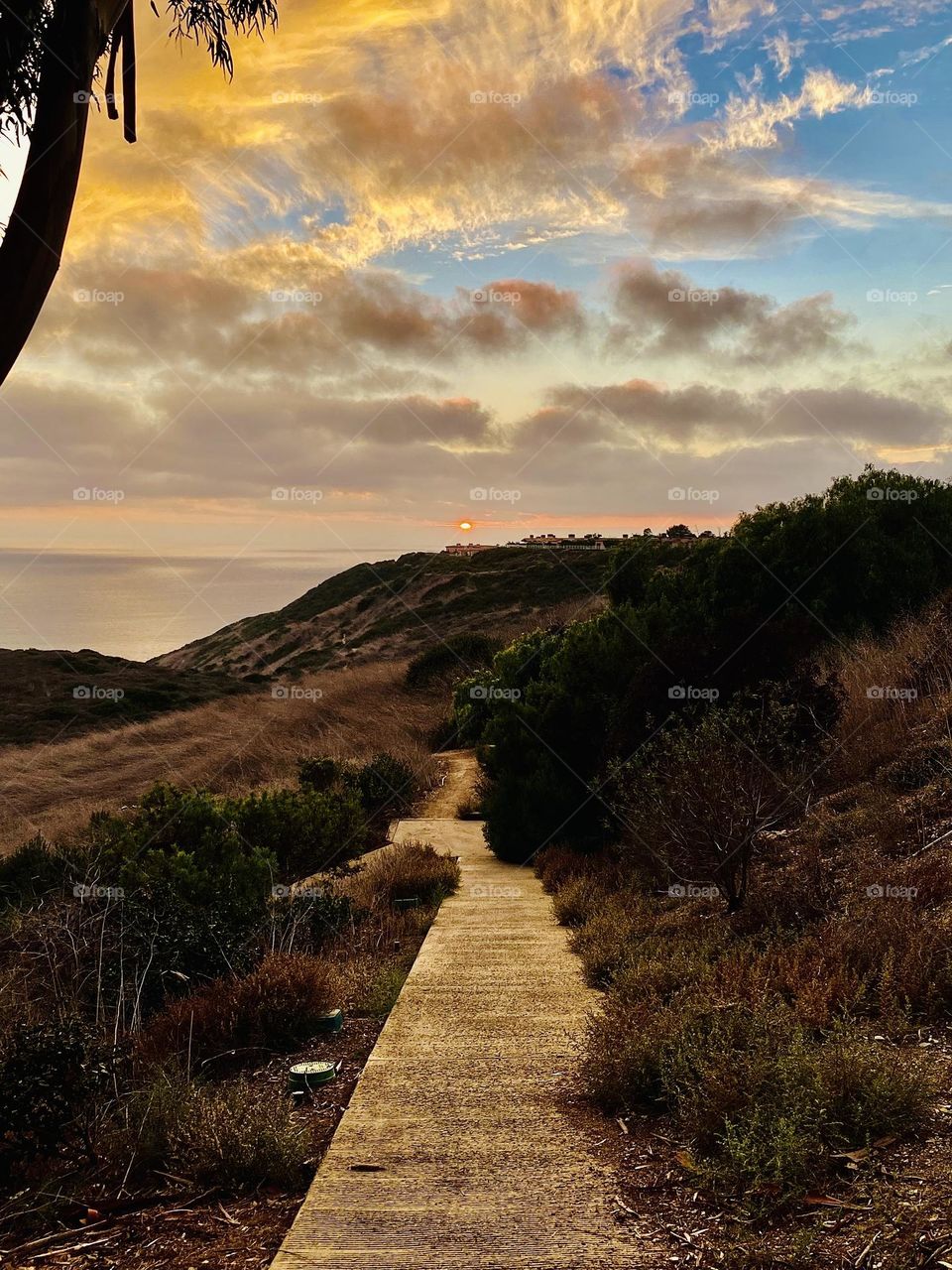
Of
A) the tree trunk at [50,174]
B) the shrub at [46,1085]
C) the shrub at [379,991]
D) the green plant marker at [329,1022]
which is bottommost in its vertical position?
the shrub at [379,991]

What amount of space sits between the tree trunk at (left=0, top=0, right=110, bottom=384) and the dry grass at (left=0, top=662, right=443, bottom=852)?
44.2 feet

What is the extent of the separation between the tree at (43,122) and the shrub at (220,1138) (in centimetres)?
313

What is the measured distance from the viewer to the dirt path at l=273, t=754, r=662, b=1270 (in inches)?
128

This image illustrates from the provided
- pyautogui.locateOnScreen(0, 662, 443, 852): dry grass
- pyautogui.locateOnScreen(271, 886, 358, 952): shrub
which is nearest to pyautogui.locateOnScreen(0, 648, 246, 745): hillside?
pyautogui.locateOnScreen(0, 662, 443, 852): dry grass

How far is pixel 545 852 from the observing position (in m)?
11.5

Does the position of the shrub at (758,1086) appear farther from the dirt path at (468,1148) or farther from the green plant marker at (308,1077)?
the green plant marker at (308,1077)

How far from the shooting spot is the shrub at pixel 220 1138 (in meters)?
3.99

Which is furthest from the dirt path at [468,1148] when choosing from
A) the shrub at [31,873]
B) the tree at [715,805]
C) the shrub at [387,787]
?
the shrub at [387,787]

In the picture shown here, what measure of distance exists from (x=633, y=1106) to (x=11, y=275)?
14.5ft

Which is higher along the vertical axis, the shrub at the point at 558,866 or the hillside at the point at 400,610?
the hillside at the point at 400,610

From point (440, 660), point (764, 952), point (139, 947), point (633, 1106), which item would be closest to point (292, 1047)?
point (139, 947)

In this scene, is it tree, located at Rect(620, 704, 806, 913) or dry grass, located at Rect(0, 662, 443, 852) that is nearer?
tree, located at Rect(620, 704, 806, 913)

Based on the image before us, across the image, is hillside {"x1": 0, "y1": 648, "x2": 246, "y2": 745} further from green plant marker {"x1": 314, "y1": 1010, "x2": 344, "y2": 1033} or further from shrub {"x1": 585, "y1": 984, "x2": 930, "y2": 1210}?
shrub {"x1": 585, "y1": 984, "x2": 930, "y2": 1210}

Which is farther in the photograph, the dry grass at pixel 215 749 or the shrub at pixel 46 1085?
the dry grass at pixel 215 749
